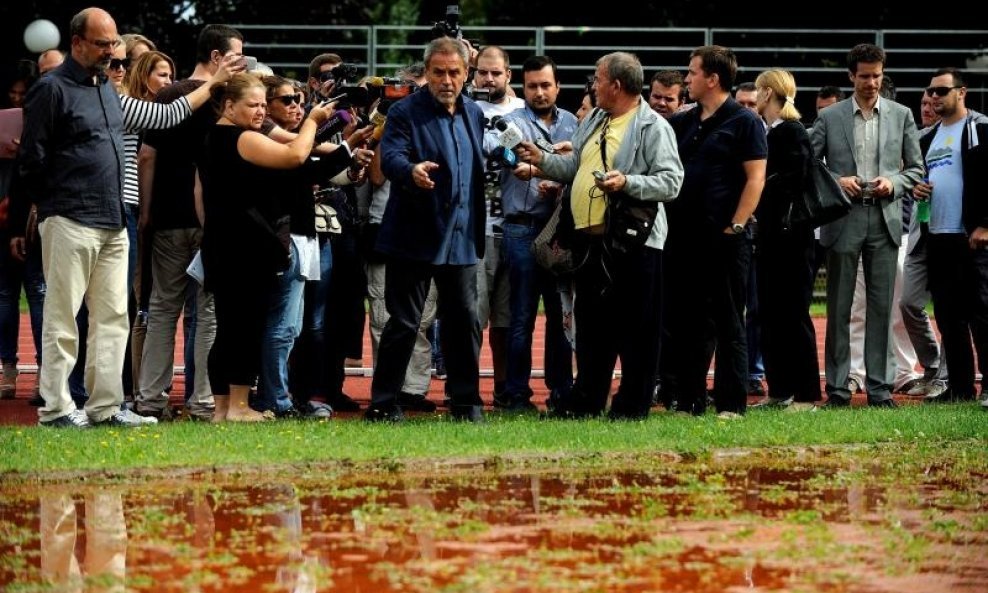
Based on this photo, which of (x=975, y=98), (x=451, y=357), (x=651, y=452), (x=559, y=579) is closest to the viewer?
(x=559, y=579)

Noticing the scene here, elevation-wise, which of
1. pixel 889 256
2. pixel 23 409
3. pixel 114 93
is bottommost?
pixel 23 409

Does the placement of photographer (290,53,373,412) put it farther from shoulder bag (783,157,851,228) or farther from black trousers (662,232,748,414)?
shoulder bag (783,157,851,228)

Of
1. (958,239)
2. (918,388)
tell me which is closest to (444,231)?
(958,239)

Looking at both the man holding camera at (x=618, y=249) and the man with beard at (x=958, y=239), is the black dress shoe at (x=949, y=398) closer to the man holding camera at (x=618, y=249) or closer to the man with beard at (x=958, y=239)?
the man with beard at (x=958, y=239)

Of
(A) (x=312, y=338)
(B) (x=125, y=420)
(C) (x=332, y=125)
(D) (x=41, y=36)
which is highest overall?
(D) (x=41, y=36)

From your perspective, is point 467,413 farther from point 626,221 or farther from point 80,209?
point 80,209

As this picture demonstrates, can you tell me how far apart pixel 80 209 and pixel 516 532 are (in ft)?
13.1

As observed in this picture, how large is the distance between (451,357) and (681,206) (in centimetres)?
175

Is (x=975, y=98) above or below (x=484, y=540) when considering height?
above

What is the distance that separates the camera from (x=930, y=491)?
9.40 metres

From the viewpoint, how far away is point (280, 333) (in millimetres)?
11766

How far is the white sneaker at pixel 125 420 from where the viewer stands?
36.5 feet

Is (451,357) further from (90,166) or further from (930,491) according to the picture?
(930,491)

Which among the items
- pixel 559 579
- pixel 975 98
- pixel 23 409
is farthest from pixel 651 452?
pixel 975 98
